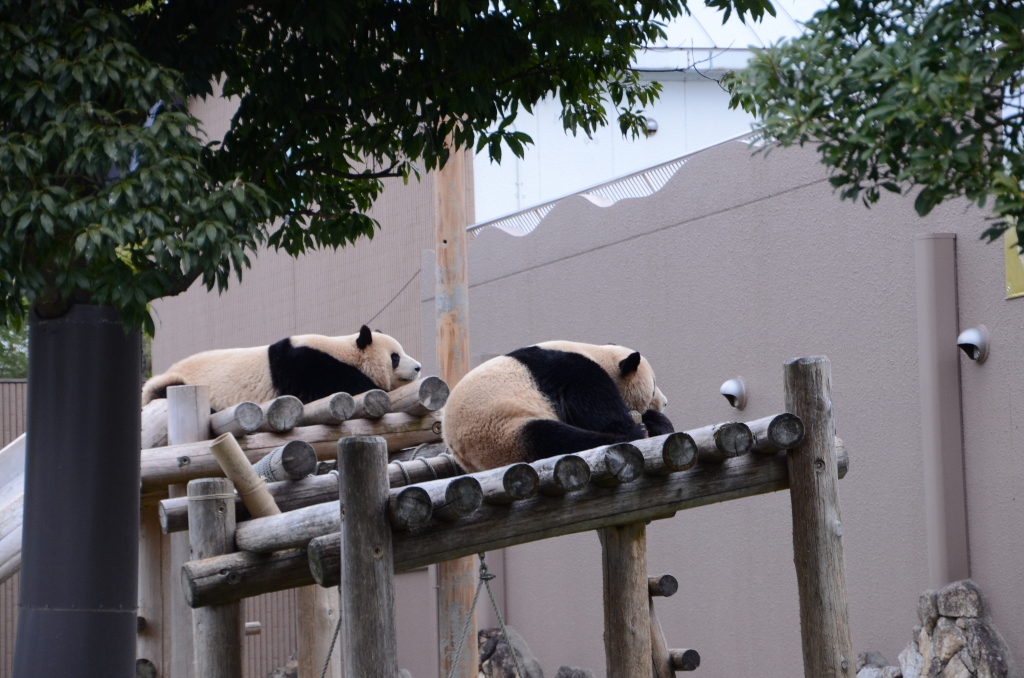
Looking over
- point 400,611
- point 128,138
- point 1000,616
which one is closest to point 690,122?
point 400,611

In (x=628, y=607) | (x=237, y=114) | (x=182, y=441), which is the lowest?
(x=628, y=607)

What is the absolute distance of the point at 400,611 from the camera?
37.9 ft

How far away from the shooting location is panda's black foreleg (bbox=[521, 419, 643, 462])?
13.5 feet

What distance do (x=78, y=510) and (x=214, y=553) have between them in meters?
1.11

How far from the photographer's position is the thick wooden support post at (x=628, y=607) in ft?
15.4

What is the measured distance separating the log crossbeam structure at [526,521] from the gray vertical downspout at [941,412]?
2.65m

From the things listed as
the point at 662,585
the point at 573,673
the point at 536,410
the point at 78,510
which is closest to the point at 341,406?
the point at 78,510

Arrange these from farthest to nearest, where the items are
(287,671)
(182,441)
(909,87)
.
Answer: (287,671) < (182,441) < (909,87)

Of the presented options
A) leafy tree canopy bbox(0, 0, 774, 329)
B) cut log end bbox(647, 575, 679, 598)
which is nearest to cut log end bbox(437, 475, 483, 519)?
leafy tree canopy bbox(0, 0, 774, 329)

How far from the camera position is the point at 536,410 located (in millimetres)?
4320

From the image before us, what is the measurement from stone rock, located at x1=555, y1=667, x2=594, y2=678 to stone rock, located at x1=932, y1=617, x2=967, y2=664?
363 centimetres

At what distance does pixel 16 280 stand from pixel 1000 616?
5330 millimetres

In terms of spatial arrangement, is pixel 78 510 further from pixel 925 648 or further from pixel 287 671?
pixel 287 671

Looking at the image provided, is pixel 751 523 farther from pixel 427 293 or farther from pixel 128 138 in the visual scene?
pixel 128 138
